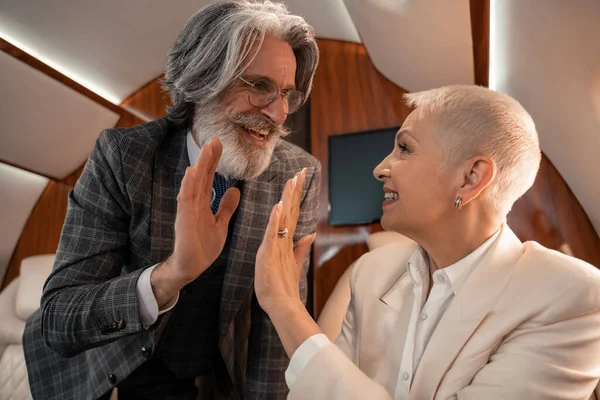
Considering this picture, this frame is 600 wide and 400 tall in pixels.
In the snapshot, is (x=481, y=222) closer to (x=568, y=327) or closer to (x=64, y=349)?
(x=568, y=327)

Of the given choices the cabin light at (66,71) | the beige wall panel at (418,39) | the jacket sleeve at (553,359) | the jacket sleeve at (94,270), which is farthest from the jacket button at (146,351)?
the cabin light at (66,71)

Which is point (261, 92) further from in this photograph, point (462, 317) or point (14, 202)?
point (14, 202)

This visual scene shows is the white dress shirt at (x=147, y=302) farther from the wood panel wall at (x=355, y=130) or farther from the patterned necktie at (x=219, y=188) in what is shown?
the wood panel wall at (x=355, y=130)

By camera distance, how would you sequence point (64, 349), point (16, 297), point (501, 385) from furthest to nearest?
point (16, 297) < point (64, 349) < point (501, 385)

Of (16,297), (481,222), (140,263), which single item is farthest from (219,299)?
(16,297)

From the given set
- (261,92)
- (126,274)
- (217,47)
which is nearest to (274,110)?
(261,92)

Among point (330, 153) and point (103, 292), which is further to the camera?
point (330, 153)

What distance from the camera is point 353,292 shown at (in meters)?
1.38

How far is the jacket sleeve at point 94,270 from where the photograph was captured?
124 cm

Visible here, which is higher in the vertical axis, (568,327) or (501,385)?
(568,327)

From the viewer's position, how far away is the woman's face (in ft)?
3.84

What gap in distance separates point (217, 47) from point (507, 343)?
1169mm

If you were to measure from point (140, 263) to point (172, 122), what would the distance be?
0.51 metres

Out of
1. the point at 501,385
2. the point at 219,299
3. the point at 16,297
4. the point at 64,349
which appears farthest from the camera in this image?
the point at 16,297
